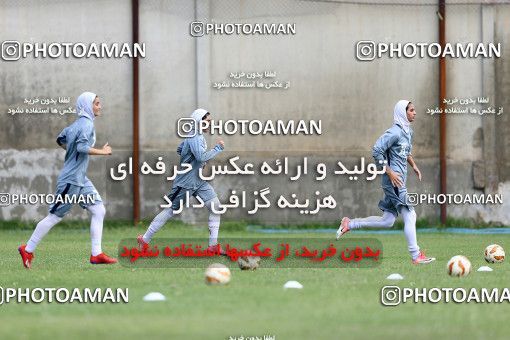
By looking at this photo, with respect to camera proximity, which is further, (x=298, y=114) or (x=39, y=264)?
(x=298, y=114)

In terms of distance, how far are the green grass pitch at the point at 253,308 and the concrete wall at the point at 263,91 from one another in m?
9.79

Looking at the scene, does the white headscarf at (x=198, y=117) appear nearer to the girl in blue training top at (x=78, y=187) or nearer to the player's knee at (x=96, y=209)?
the girl in blue training top at (x=78, y=187)

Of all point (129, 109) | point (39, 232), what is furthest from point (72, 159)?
→ point (129, 109)

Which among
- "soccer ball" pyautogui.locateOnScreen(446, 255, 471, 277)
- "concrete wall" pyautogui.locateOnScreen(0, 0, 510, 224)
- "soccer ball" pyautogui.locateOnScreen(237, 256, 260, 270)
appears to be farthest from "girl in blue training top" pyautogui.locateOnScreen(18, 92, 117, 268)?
"concrete wall" pyautogui.locateOnScreen(0, 0, 510, 224)

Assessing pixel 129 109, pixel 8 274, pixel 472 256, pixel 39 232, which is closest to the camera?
pixel 8 274

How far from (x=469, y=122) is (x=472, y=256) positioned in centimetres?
910

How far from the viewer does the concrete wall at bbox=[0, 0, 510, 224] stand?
2630 cm

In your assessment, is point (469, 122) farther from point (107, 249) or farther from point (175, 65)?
point (107, 249)

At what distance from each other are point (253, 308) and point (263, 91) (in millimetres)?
15682

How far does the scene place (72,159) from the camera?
1630cm

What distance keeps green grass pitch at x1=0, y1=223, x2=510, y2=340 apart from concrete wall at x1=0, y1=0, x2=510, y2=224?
9.79 meters

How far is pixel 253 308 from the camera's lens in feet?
36.8

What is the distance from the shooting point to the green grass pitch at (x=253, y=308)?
386 inches

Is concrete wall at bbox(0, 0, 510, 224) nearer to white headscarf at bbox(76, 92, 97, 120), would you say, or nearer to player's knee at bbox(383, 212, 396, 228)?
player's knee at bbox(383, 212, 396, 228)
